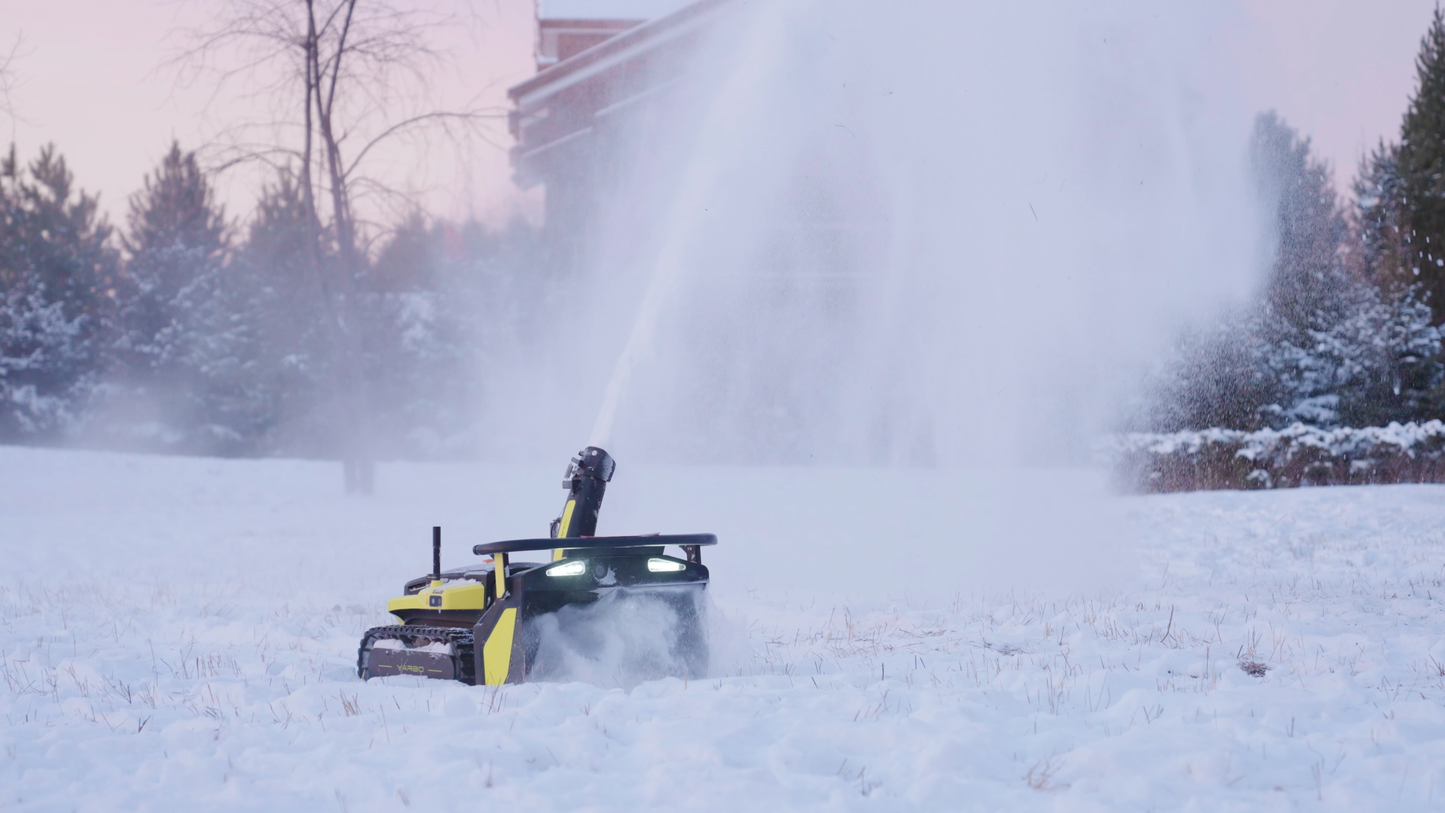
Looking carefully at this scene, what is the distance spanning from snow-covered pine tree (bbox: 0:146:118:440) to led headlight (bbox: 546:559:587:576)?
4338cm

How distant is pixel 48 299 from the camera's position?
43312 millimetres


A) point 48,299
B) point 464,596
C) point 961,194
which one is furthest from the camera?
point 48,299

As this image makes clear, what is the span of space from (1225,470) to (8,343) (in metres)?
41.6

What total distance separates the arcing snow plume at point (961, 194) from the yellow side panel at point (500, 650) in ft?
4.77

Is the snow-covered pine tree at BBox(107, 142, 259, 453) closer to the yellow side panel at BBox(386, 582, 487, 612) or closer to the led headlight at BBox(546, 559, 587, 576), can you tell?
the yellow side panel at BBox(386, 582, 487, 612)

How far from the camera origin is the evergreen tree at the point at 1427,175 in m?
29.2

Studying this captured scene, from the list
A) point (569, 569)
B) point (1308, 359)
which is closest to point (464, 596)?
point (569, 569)

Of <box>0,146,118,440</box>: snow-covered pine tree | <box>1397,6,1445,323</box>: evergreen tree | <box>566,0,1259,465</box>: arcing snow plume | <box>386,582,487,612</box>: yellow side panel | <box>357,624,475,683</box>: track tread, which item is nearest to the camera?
<box>357,624,475,683</box>: track tread

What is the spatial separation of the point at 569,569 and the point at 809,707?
1427 millimetres

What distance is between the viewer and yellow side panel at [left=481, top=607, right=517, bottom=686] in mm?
5875

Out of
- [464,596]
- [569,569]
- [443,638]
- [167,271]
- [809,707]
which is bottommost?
[809,707]

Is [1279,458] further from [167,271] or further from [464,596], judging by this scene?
[167,271]

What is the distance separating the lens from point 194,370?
1714 inches

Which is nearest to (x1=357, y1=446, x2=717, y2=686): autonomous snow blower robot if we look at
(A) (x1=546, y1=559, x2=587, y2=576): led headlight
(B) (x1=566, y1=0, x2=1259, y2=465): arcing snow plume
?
(A) (x1=546, y1=559, x2=587, y2=576): led headlight
